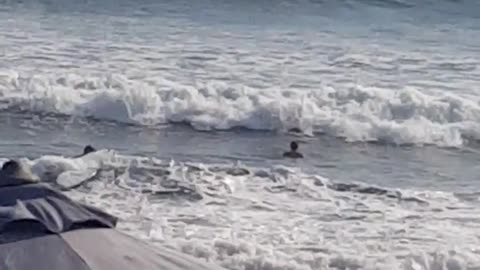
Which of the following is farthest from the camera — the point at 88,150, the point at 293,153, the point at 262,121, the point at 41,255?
the point at 262,121

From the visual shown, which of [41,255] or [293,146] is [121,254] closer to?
[41,255]

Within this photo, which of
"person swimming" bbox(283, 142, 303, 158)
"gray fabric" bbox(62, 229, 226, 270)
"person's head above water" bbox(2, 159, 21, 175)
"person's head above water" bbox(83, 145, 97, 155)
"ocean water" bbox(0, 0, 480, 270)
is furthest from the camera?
"person swimming" bbox(283, 142, 303, 158)

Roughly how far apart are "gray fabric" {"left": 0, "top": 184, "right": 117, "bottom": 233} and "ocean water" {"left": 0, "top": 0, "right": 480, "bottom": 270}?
272 centimetres

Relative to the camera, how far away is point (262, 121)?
13062 mm

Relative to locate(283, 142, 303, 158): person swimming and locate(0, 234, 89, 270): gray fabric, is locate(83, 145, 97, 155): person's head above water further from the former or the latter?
locate(0, 234, 89, 270): gray fabric

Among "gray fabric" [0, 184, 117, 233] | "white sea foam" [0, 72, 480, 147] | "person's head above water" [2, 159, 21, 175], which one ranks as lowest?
"white sea foam" [0, 72, 480, 147]

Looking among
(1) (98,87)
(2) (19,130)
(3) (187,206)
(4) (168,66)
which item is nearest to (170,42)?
(4) (168,66)

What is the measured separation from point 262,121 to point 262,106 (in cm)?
48

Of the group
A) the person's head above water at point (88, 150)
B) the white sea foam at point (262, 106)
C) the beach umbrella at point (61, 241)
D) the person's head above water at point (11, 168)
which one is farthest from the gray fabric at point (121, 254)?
the white sea foam at point (262, 106)

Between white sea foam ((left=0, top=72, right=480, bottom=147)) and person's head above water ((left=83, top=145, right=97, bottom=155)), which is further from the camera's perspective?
white sea foam ((left=0, top=72, right=480, bottom=147))

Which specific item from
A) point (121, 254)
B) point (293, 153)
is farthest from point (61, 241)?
point (293, 153)

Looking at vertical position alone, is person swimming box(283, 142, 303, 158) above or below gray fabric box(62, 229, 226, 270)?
below

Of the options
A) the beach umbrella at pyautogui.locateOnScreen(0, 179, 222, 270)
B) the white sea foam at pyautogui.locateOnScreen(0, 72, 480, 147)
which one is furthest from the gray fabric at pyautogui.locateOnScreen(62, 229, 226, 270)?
the white sea foam at pyautogui.locateOnScreen(0, 72, 480, 147)

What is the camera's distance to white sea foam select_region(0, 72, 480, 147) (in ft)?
42.0
